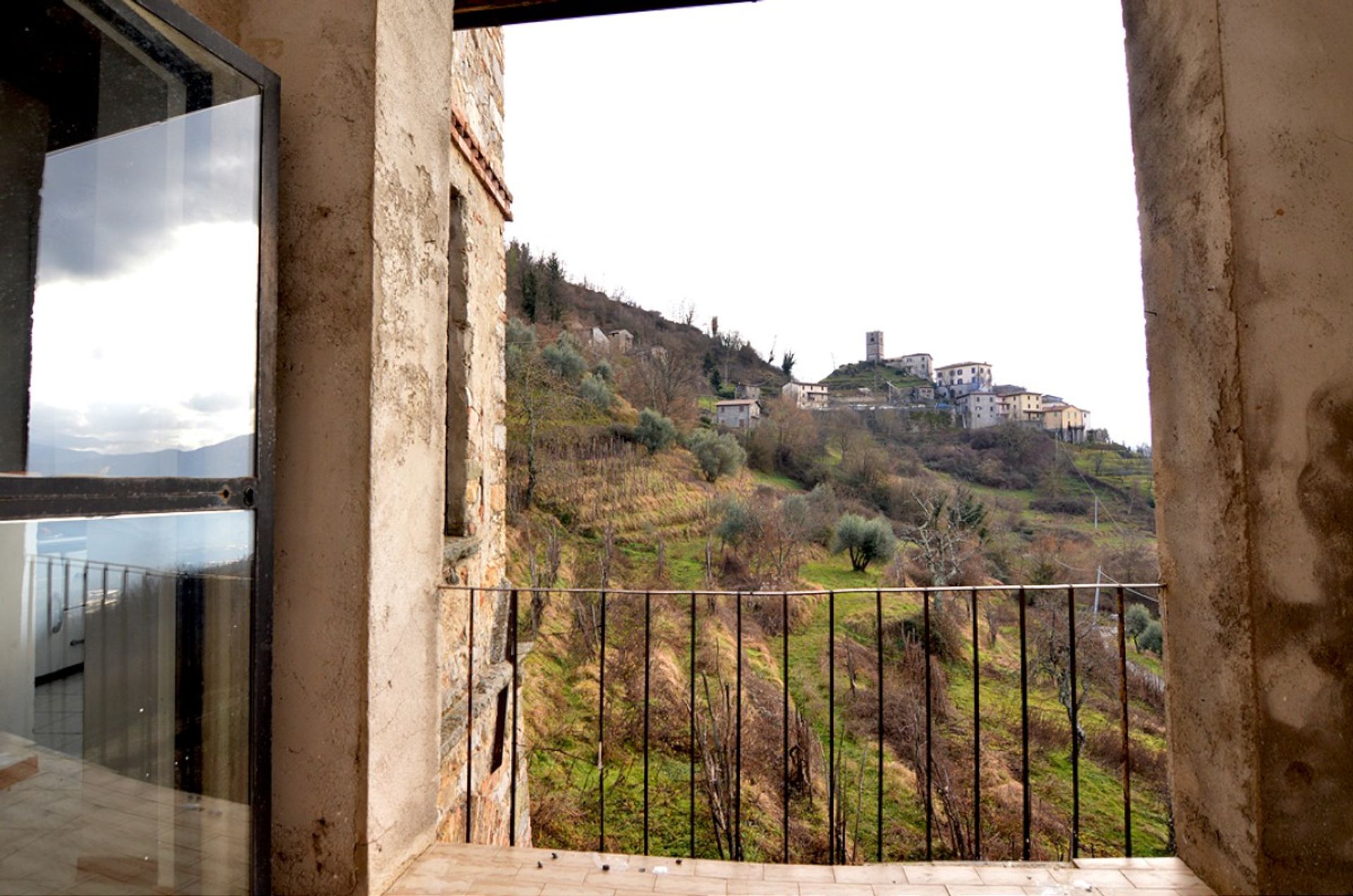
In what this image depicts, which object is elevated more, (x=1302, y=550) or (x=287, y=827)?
(x=1302, y=550)

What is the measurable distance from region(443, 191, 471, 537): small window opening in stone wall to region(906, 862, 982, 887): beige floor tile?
2.76 meters

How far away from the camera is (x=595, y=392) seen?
20.5 m

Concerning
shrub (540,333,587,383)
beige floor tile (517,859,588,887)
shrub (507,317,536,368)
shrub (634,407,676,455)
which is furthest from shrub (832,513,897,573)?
beige floor tile (517,859,588,887)

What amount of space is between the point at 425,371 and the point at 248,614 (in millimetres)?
711

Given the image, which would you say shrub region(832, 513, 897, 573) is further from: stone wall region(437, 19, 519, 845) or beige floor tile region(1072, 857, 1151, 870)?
beige floor tile region(1072, 857, 1151, 870)

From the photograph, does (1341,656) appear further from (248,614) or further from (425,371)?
(248,614)

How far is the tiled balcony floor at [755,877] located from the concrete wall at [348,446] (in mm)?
163

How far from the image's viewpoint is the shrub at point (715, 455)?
21.0 m

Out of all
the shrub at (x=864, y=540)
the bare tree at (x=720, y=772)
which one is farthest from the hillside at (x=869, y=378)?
the bare tree at (x=720, y=772)

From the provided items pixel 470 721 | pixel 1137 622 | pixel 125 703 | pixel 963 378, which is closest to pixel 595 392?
pixel 1137 622

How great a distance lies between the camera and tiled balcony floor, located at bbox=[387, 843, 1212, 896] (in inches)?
61.8

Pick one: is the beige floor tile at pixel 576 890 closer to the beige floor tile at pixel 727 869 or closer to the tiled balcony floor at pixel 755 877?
the tiled balcony floor at pixel 755 877

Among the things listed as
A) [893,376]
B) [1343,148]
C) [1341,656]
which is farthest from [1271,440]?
[893,376]

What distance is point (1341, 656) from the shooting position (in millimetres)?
1388
